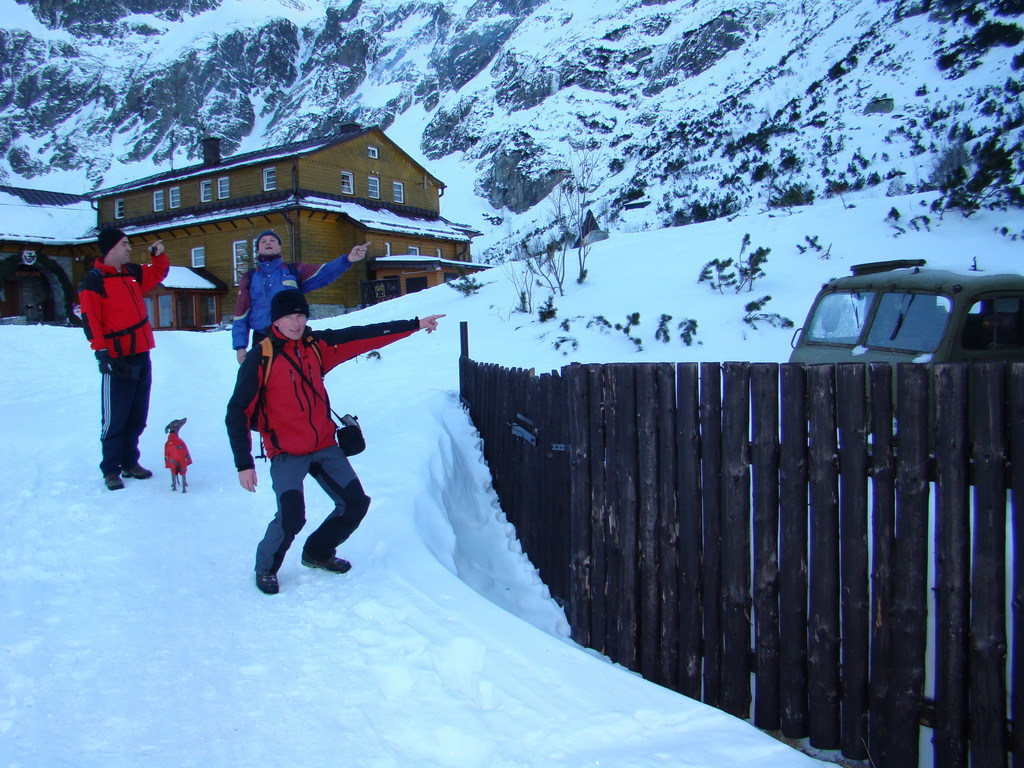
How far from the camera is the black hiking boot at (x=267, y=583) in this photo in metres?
3.82

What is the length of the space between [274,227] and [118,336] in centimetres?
2544

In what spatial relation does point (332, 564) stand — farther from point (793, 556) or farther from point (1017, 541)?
Answer: point (1017, 541)

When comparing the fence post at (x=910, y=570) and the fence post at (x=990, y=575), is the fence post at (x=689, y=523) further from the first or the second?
the fence post at (x=990, y=575)

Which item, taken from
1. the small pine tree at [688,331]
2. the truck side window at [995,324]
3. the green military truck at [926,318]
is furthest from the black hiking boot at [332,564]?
the small pine tree at [688,331]

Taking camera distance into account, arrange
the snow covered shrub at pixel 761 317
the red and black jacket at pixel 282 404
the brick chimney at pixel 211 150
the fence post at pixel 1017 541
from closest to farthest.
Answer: the fence post at pixel 1017 541, the red and black jacket at pixel 282 404, the snow covered shrub at pixel 761 317, the brick chimney at pixel 211 150

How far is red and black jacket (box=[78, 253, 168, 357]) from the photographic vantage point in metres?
5.40

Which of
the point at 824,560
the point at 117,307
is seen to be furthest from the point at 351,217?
the point at 824,560

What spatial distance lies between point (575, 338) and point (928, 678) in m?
8.57

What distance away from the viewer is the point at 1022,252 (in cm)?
932

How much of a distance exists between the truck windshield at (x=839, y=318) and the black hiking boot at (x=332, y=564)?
450cm

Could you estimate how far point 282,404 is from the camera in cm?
381

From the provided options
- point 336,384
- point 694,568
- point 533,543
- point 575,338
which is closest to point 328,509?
point 533,543

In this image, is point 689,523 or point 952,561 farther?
point 689,523

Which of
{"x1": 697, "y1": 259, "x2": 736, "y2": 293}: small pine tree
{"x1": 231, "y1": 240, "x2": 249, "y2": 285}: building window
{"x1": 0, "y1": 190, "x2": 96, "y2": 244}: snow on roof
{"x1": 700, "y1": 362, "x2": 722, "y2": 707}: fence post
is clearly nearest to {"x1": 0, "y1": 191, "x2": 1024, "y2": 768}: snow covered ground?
{"x1": 700, "y1": 362, "x2": 722, "y2": 707}: fence post
